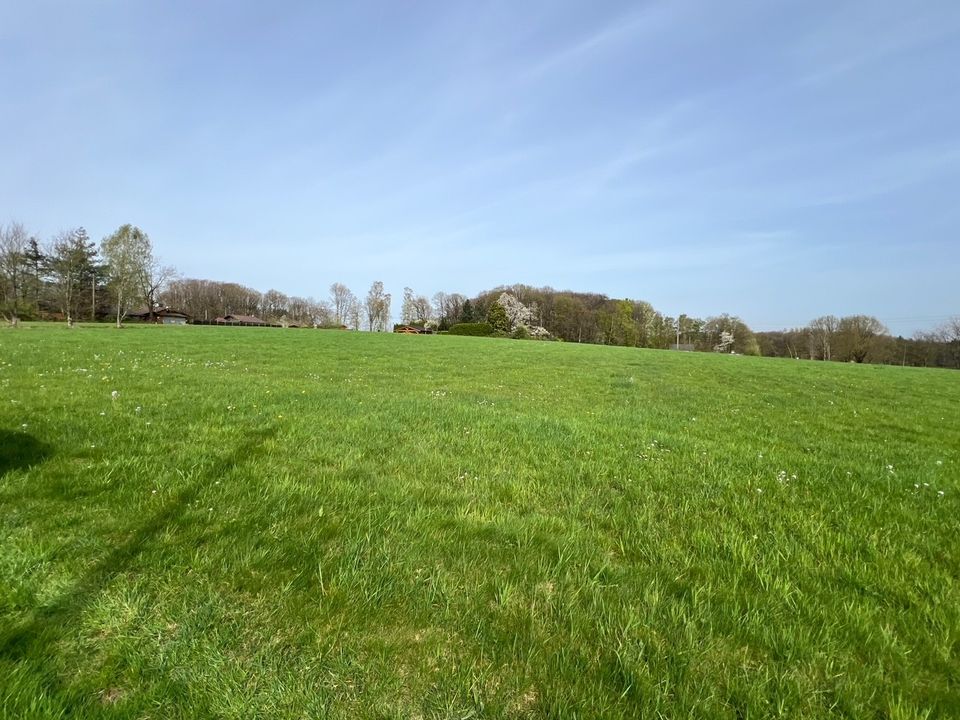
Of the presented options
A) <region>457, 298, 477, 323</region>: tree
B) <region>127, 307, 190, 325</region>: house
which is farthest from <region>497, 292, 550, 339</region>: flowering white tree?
<region>127, 307, 190, 325</region>: house

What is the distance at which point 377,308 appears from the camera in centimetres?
11988

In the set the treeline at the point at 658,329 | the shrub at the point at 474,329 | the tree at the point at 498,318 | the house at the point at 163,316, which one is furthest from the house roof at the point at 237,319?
the tree at the point at 498,318

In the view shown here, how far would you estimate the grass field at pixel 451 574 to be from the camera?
223 centimetres

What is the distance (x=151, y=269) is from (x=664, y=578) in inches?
2762

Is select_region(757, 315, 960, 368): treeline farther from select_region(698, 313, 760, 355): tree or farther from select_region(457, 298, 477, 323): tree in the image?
select_region(457, 298, 477, 323): tree

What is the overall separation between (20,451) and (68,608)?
3465mm

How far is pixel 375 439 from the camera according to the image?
6.44m

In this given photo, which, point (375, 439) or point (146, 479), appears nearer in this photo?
point (146, 479)

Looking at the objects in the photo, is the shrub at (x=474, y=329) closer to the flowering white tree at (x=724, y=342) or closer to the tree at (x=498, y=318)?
the tree at (x=498, y=318)

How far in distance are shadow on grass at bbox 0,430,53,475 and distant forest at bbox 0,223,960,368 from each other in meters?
62.1

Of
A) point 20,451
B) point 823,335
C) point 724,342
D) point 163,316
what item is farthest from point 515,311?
point 20,451

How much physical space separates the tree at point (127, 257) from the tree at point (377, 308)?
2541 inches

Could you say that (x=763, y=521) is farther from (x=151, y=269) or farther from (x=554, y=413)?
(x=151, y=269)

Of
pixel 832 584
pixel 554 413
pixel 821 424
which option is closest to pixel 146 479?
pixel 832 584
